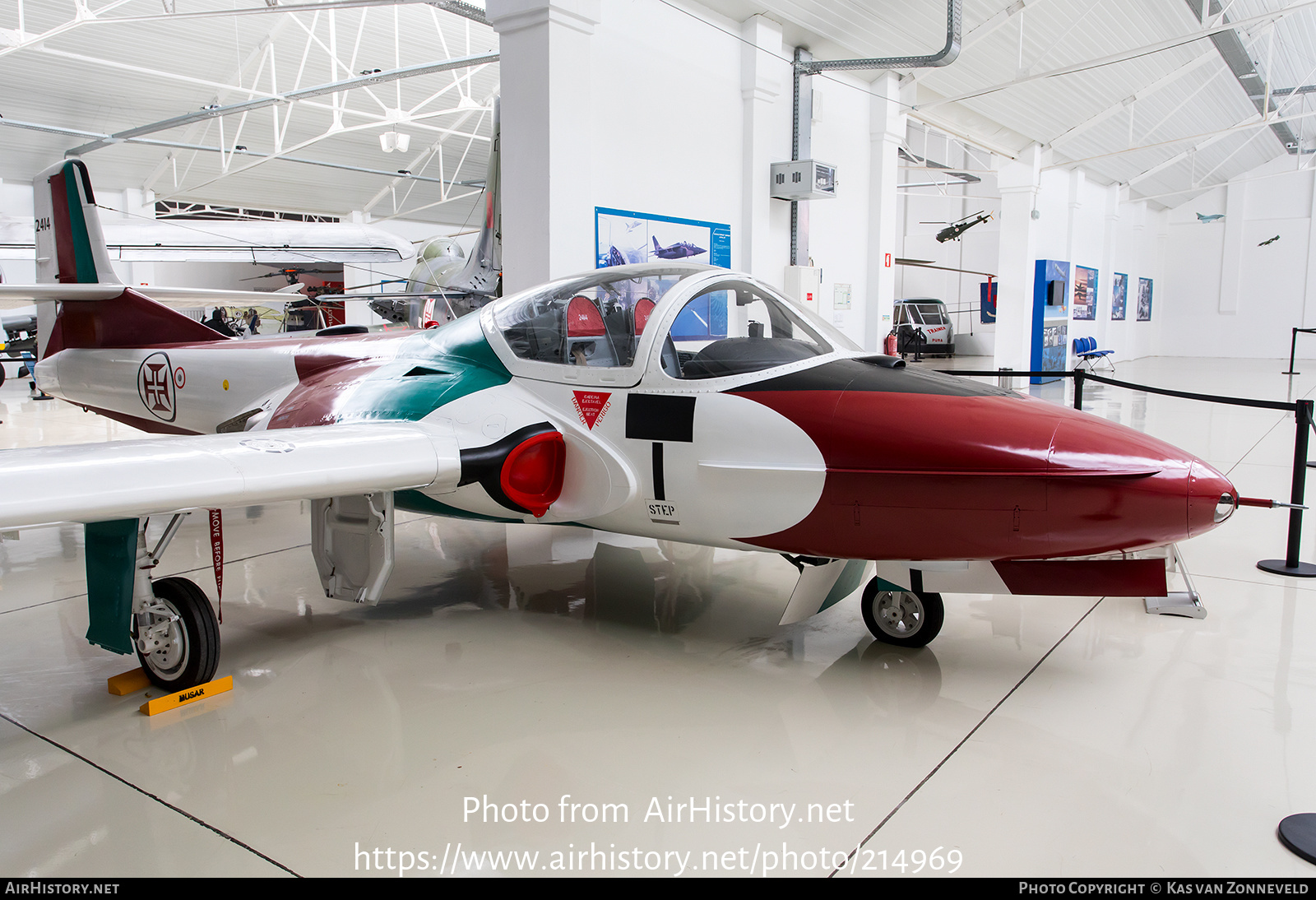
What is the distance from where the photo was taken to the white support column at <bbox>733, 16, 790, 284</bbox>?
916cm

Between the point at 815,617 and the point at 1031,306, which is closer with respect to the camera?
the point at 815,617

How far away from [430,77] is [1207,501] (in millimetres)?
19912

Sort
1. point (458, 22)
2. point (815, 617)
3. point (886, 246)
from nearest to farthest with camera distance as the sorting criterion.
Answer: point (815, 617) → point (886, 246) → point (458, 22)

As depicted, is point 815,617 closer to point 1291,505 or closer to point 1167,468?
point 1167,468

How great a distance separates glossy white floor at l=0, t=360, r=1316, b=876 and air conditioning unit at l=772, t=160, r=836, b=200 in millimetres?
5509

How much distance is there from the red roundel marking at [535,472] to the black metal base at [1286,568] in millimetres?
4568

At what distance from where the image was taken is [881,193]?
11602 millimetres

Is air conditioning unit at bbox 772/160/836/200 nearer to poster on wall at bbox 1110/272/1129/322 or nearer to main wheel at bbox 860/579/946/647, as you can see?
main wheel at bbox 860/579/946/647

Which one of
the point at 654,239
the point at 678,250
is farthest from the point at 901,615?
the point at 678,250

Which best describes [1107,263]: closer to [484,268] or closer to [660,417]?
[484,268]

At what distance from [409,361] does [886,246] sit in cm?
862

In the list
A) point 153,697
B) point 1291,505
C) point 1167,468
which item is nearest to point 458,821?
point 153,697

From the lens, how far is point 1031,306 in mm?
18156

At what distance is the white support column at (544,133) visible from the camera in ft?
22.8
